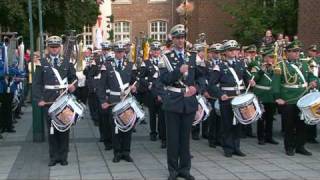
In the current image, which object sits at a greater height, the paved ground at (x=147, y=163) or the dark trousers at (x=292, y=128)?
the dark trousers at (x=292, y=128)

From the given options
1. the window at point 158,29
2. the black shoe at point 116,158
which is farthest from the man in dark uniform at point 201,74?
the window at point 158,29

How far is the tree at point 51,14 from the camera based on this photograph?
70.7 ft

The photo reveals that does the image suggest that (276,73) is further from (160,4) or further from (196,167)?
(160,4)

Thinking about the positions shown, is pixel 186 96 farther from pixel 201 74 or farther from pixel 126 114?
pixel 126 114

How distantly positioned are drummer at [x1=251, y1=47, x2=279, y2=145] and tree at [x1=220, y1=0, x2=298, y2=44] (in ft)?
54.4

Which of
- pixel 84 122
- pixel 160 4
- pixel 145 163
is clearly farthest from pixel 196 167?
pixel 160 4

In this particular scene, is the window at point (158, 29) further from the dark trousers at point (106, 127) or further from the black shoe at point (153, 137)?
the dark trousers at point (106, 127)

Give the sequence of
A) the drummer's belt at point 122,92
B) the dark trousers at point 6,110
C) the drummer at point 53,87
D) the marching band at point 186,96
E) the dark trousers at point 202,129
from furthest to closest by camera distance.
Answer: the dark trousers at point 6,110, the dark trousers at point 202,129, the drummer's belt at point 122,92, the drummer at point 53,87, the marching band at point 186,96

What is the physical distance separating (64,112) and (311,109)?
4010 mm

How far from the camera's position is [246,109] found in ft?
32.6

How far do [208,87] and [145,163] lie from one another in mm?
→ 2007

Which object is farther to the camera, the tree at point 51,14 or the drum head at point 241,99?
the tree at point 51,14

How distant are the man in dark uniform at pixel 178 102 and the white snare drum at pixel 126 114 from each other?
3.98 feet

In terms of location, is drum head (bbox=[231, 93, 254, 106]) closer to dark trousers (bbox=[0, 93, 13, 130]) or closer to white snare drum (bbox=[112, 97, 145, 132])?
white snare drum (bbox=[112, 97, 145, 132])
